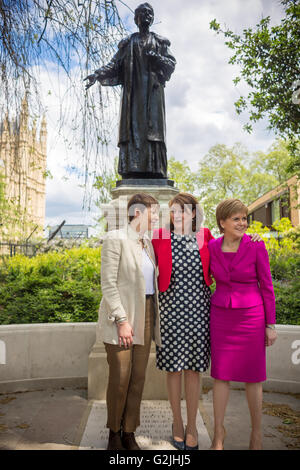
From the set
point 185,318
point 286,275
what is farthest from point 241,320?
point 286,275

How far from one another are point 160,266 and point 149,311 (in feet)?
1.11

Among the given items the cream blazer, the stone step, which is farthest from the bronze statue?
the stone step

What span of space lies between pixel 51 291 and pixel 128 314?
3047mm

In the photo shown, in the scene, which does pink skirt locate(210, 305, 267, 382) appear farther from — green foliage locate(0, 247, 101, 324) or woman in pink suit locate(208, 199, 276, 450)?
green foliage locate(0, 247, 101, 324)

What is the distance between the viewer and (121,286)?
8.43ft

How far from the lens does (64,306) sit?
5.09m

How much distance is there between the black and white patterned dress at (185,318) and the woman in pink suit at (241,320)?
0.30 feet

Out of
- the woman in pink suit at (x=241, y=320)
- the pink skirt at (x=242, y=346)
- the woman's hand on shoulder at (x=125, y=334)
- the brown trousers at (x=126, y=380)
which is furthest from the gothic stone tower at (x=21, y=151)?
the pink skirt at (x=242, y=346)

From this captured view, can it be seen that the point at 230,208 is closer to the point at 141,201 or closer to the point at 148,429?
the point at 141,201

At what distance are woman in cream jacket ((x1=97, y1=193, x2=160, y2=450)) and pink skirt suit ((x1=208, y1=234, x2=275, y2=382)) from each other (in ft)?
1.56

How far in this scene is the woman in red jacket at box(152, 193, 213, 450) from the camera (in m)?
2.66
